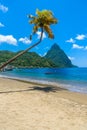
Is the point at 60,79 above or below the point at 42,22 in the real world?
below

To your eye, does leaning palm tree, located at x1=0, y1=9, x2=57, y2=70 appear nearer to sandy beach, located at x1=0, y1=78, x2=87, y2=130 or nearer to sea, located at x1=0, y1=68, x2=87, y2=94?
sea, located at x1=0, y1=68, x2=87, y2=94

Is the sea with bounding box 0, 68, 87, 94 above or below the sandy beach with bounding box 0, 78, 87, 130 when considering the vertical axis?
above

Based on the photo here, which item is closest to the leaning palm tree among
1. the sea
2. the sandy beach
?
the sea

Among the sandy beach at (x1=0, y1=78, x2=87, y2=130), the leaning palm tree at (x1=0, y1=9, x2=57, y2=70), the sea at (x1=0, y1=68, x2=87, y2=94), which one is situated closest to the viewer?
the sandy beach at (x1=0, y1=78, x2=87, y2=130)

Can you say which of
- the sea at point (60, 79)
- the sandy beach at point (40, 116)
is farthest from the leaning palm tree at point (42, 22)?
the sandy beach at point (40, 116)

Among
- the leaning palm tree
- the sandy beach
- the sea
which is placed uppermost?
the leaning palm tree

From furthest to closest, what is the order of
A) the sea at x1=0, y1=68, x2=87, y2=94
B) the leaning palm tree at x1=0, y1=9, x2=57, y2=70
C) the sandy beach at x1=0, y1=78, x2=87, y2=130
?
the sea at x1=0, y1=68, x2=87, y2=94 < the leaning palm tree at x1=0, y1=9, x2=57, y2=70 < the sandy beach at x1=0, y1=78, x2=87, y2=130

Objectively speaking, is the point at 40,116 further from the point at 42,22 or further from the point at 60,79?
the point at 60,79

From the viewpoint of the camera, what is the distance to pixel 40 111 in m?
15.8

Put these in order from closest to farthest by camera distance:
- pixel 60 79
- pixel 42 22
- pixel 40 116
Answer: pixel 40 116, pixel 42 22, pixel 60 79

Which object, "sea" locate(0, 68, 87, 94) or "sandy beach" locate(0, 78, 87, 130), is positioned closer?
"sandy beach" locate(0, 78, 87, 130)

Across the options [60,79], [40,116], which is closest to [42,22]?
[40,116]

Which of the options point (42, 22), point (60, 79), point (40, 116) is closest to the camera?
point (40, 116)

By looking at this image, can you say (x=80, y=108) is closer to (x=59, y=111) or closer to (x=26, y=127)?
(x=59, y=111)
